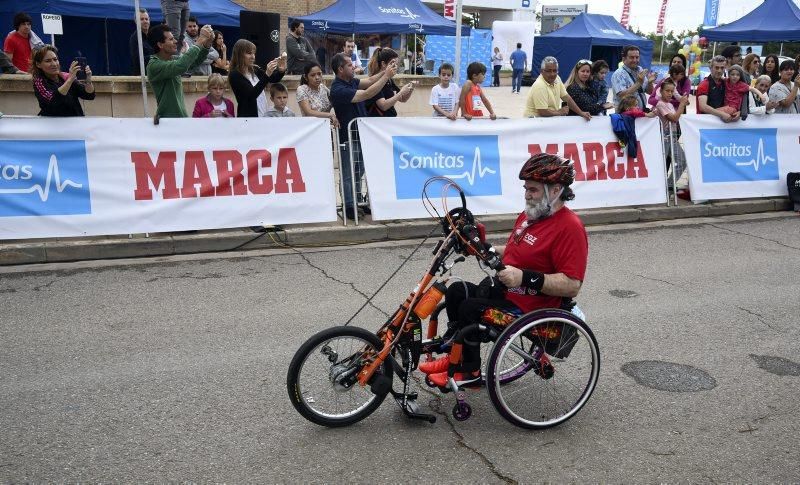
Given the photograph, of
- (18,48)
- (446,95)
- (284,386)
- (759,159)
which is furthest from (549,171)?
(18,48)

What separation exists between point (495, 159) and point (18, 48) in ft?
28.6

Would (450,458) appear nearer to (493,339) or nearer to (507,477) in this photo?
(507,477)

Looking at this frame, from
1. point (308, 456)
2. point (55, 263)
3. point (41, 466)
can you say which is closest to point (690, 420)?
point (308, 456)

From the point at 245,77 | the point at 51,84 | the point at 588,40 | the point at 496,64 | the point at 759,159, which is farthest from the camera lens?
the point at 496,64

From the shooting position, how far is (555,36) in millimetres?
31812

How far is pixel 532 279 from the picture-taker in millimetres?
3973

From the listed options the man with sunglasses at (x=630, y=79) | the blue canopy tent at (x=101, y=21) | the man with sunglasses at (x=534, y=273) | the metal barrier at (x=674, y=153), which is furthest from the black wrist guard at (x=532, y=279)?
the blue canopy tent at (x=101, y=21)

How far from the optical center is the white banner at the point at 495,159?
8.84 meters

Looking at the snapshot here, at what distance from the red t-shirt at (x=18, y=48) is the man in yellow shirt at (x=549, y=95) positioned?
8.74 metres

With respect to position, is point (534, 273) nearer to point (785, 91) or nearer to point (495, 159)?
point (495, 159)

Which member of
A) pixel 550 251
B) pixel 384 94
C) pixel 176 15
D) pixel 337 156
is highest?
pixel 176 15

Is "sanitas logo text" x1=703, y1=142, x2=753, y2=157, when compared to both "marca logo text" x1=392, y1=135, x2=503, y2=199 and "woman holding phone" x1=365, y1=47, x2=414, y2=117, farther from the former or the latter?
"woman holding phone" x1=365, y1=47, x2=414, y2=117

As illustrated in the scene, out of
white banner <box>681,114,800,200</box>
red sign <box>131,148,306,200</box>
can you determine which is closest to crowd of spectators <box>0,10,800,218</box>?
white banner <box>681,114,800,200</box>

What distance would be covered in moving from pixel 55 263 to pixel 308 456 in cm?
471
